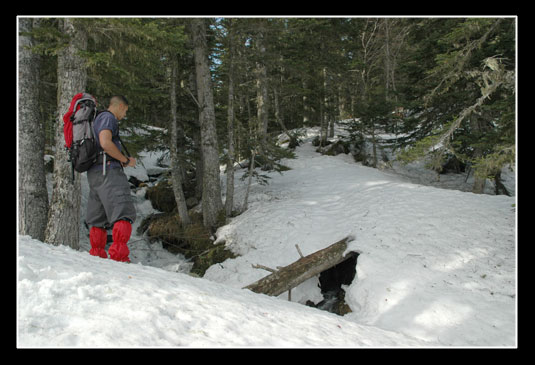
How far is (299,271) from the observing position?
21.0 ft

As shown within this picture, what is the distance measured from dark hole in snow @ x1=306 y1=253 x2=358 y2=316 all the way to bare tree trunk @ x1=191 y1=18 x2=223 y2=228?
5111mm

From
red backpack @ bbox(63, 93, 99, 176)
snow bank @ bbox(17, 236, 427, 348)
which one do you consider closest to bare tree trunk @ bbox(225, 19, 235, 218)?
red backpack @ bbox(63, 93, 99, 176)

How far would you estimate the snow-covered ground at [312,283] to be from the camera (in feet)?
8.23

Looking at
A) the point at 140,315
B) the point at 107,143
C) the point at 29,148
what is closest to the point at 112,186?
the point at 107,143

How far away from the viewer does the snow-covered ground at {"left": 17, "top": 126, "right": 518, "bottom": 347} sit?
251cm

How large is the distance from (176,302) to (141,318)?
52 centimetres

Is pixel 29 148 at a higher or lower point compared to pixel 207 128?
lower

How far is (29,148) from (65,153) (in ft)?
4.43

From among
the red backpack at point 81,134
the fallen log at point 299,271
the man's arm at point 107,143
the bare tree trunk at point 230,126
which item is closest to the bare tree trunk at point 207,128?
the bare tree trunk at point 230,126

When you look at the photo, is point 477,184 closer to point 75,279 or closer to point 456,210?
point 456,210

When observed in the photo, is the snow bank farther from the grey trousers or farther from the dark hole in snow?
the dark hole in snow

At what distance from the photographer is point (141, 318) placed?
2.55 metres

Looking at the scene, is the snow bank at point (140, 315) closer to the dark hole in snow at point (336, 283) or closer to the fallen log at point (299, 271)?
the fallen log at point (299, 271)

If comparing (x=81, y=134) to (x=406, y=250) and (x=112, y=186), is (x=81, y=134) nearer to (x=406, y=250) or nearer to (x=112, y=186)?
(x=112, y=186)
